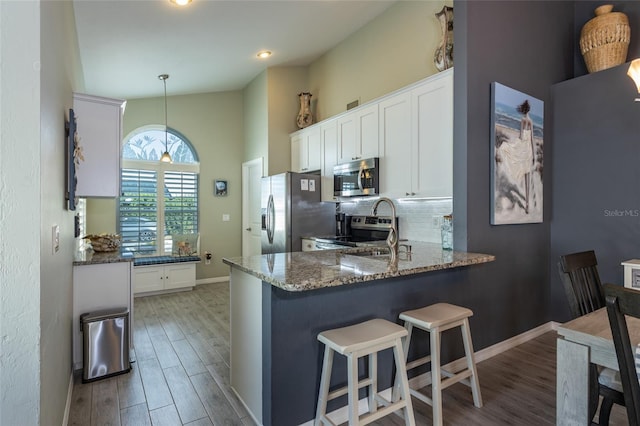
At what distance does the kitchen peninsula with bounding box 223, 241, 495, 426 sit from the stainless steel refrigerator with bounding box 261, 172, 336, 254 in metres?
1.92

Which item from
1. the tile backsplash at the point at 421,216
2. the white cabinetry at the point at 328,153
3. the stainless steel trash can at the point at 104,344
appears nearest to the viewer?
the stainless steel trash can at the point at 104,344

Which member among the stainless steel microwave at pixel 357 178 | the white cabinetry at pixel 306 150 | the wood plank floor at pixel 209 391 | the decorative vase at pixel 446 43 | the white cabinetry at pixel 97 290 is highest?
the decorative vase at pixel 446 43

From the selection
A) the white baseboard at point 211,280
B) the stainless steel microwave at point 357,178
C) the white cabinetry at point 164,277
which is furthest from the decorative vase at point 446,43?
the white baseboard at point 211,280

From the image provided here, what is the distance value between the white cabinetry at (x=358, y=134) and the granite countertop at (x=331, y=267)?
1517 mm

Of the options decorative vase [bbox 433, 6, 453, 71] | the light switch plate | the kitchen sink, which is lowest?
the kitchen sink

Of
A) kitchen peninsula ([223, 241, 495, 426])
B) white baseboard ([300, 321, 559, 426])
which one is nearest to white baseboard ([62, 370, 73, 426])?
kitchen peninsula ([223, 241, 495, 426])

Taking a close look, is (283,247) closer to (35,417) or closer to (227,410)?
(227,410)

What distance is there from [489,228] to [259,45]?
10.9 ft

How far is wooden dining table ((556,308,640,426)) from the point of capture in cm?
134

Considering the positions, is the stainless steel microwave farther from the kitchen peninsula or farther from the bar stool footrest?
the bar stool footrest

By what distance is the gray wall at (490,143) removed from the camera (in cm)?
265

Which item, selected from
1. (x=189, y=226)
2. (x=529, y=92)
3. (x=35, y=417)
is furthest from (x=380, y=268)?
(x=189, y=226)

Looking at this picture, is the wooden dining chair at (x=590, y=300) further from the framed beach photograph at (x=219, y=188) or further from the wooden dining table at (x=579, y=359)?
the framed beach photograph at (x=219, y=188)

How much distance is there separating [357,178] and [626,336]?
2823 millimetres
